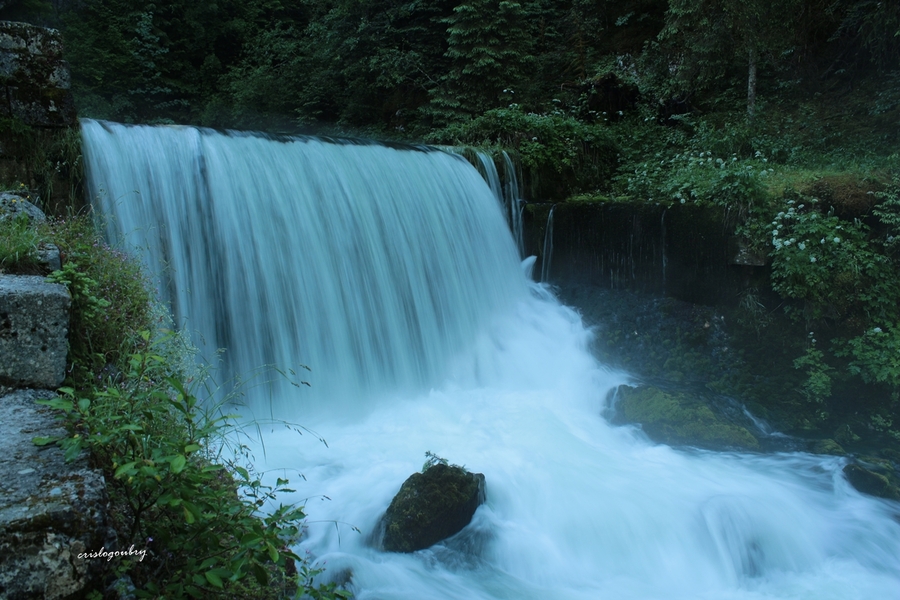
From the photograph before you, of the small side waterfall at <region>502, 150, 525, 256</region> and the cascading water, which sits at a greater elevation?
the small side waterfall at <region>502, 150, 525, 256</region>

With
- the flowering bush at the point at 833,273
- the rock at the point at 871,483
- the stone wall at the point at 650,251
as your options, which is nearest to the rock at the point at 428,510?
the rock at the point at 871,483

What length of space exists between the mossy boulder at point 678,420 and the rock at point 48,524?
5.34 metres

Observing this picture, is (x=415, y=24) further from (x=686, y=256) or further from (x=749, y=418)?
(x=749, y=418)

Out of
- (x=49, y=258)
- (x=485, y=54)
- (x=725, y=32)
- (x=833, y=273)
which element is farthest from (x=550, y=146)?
(x=49, y=258)

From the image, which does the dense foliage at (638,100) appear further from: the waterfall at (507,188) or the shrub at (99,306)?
the waterfall at (507,188)

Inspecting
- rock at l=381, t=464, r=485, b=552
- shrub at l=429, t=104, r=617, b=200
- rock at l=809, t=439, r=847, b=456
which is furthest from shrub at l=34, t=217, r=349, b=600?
shrub at l=429, t=104, r=617, b=200

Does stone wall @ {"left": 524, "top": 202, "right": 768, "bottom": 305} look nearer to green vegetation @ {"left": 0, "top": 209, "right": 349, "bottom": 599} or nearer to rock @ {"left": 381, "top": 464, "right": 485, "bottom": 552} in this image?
rock @ {"left": 381, "top": 464, "right": 485, "bottom": 552}

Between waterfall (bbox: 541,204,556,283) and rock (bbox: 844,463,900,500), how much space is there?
14.5ft

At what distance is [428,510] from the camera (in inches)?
166

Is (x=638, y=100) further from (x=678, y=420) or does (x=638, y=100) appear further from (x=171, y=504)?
(x=171, y=504)

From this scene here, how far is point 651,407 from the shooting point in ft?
20.9

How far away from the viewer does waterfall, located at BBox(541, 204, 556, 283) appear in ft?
28.7

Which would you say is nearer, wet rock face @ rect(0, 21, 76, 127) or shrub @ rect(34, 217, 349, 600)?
shrub @ rect(34, 217, 349, 600)

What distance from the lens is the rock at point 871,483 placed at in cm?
511
